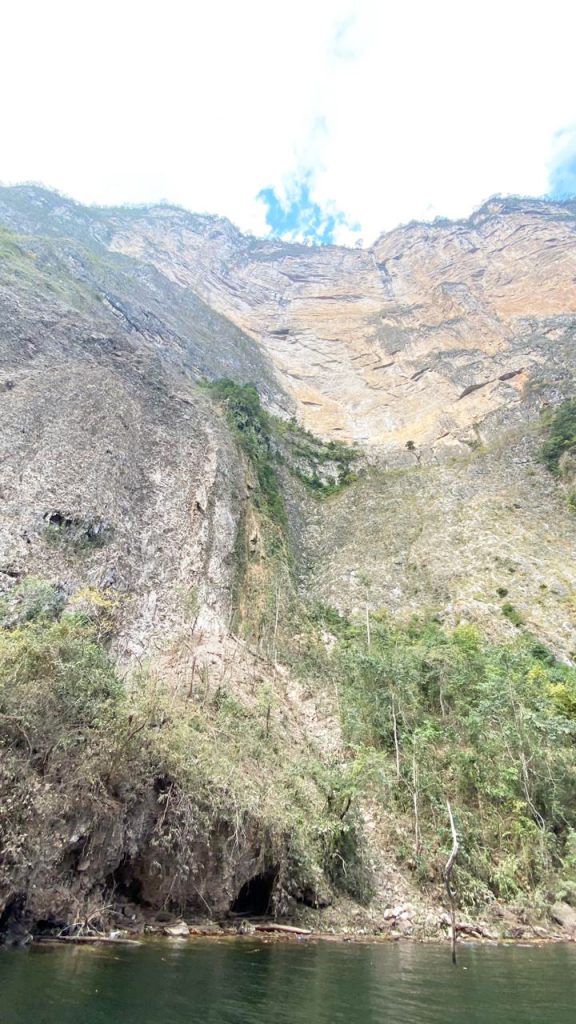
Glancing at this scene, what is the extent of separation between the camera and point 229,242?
96.4 m

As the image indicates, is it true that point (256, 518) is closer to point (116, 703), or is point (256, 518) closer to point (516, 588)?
point (516, 588)

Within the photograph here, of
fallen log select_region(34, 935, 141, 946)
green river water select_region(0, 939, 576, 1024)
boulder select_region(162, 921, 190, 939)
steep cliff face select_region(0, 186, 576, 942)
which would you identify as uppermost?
steep cliff face select_region(0, 186, 576, 942)

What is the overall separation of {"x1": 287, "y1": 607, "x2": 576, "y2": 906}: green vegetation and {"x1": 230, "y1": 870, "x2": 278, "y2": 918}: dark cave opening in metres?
4.48

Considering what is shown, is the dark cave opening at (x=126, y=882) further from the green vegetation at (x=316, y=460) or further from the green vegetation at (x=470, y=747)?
the green vegetation at (x=316, y=460)

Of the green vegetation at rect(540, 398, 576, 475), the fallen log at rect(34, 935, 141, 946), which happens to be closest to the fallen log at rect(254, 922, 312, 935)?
the fallen log at rect(34, 935, 141, 946)

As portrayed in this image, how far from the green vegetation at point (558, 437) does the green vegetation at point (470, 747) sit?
64.3 feet

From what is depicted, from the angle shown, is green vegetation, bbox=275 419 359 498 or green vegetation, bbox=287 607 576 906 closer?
green vegetation, bbox=287 607 576 906

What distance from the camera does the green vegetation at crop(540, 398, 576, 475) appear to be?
4250 cm

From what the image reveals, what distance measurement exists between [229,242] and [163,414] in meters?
73.4

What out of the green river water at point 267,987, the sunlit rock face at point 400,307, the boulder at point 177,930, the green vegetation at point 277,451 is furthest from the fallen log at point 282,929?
the sunlit rock face at point 400,307

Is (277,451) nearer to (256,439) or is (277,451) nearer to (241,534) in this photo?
(256,439)

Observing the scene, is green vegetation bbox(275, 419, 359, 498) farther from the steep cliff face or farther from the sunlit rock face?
the sunlit rock face

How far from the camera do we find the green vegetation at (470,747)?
1894 centimetres

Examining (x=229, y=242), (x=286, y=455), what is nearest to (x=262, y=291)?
(x=229, y=242)
